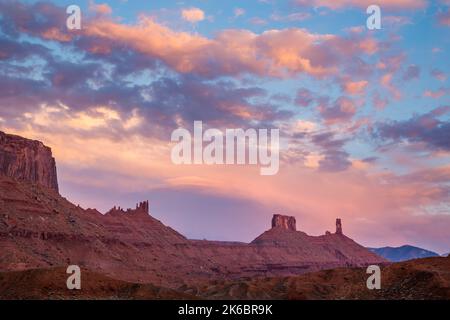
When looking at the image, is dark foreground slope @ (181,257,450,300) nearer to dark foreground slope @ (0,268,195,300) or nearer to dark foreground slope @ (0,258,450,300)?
dark foreground slope @ (0,258,450,300)

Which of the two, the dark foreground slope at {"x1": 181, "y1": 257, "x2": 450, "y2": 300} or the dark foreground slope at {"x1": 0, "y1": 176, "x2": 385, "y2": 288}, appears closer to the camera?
the dark foreground slope at {"x1": 181, "y1": 257, "x2": 450, "y2": 300}

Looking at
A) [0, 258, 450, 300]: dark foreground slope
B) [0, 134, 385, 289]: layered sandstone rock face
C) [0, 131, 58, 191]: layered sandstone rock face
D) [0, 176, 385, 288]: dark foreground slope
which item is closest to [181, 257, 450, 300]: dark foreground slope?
[0, 258, 450, 300]: dark foreground slope

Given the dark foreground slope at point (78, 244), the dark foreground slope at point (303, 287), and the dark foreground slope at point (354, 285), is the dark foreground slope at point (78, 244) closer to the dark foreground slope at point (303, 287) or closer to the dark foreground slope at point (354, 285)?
the dark foreground slope at point (303, 287)

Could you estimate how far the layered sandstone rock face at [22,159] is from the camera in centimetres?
18338

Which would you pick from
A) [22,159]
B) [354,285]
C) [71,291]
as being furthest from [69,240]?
[354,285]

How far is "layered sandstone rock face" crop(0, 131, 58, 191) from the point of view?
602 ft

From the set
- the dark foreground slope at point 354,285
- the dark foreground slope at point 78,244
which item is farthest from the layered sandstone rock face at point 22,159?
the dark foreground slope at point 354,285

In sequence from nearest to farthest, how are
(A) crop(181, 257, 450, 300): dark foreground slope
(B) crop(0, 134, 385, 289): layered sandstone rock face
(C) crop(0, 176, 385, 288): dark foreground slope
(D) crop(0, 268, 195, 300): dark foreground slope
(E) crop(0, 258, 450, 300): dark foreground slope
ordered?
(A) crop(181, 257, 450, 300): dark foreground slope < (E) crop(0, 258, 450, 300): dark foreground slope < (D) crop(0, 268, 195, 300): dark foreground slope < (C) crop(0, 176, 385, 288): dark foreground slope < (B) crop(0, 134, 385, 289): layered sandstone rock face

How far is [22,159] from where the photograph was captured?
188750mm

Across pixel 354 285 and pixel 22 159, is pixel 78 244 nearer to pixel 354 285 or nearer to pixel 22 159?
pixel 22 159

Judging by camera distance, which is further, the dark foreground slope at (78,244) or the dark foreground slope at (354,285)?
the dark foreground slope at (78,244)

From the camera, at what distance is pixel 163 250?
186000mm
